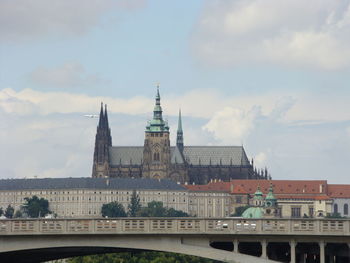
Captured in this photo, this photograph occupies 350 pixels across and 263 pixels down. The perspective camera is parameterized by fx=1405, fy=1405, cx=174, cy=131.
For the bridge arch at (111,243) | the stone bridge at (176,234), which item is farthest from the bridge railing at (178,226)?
the bridge arch at (111,243)

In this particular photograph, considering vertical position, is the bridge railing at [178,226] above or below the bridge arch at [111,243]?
above

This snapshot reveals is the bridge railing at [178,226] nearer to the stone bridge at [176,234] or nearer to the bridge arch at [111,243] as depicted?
the stone bridge at [176,234]

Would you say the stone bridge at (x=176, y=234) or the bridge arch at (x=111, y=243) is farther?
the bridge arch at (x=111, y=243)

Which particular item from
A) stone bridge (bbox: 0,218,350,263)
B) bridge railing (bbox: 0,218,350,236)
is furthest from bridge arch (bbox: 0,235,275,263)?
bridge railing (bbox: 0,218,350,236)

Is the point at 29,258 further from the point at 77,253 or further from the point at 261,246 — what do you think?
the point at 261,246

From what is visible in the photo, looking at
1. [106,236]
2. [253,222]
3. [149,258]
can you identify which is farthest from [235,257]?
[149,258]

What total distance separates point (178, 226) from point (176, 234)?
46 centimetres

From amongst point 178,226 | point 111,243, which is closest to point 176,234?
point 178,226

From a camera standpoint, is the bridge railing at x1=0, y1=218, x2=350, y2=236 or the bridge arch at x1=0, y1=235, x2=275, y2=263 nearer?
the bridge railing at x1=0, y1=218, x2=350, y2=236

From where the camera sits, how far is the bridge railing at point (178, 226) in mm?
67250

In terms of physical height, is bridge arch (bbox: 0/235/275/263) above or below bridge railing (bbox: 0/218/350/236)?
below

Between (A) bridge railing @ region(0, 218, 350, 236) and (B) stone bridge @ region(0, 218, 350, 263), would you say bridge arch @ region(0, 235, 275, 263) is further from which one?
(A) bridge railing @ region(0, 218, 350, 236)

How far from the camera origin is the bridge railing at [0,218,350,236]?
67250mm

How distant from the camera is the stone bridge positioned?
67.3 m
